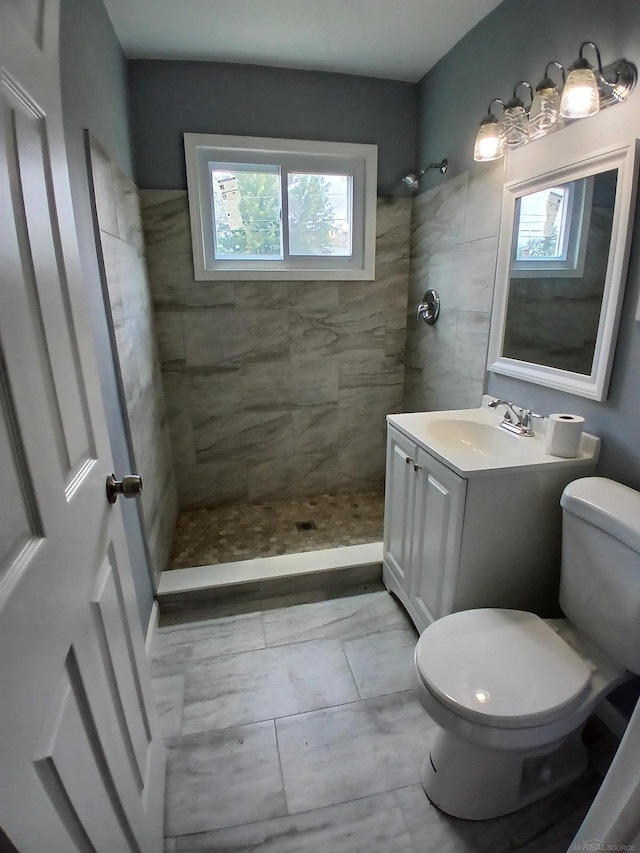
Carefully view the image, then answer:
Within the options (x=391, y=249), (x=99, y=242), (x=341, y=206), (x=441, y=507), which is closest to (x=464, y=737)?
(x=441, y=507)

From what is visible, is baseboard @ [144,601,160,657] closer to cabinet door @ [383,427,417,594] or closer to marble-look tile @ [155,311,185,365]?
cabinet door @ [383,427,417,594]

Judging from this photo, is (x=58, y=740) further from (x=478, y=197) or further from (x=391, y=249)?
(x=391, y=249)

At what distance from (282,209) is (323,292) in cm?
50

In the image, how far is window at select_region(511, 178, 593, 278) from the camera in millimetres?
1453

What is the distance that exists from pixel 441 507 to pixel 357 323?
1.50 meters

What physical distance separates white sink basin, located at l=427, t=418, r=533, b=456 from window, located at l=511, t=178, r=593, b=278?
605 mm

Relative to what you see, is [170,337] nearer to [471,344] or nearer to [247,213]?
[247,213]

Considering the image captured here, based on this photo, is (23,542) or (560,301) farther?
(560,301)

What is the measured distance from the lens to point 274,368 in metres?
Result: 2.68

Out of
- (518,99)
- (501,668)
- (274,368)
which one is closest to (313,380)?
(274,368)

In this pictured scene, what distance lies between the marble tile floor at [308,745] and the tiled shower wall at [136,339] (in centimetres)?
55

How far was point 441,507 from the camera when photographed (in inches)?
59.9

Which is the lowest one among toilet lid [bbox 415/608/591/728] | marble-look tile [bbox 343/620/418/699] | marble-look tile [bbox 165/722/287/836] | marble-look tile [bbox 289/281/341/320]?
marble-look tile [bbox 165/722/287/836]

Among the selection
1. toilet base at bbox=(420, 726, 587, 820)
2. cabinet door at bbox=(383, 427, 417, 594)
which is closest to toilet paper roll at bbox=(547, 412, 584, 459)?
cabinet door at bbox=(383, 427, 417, 594)
